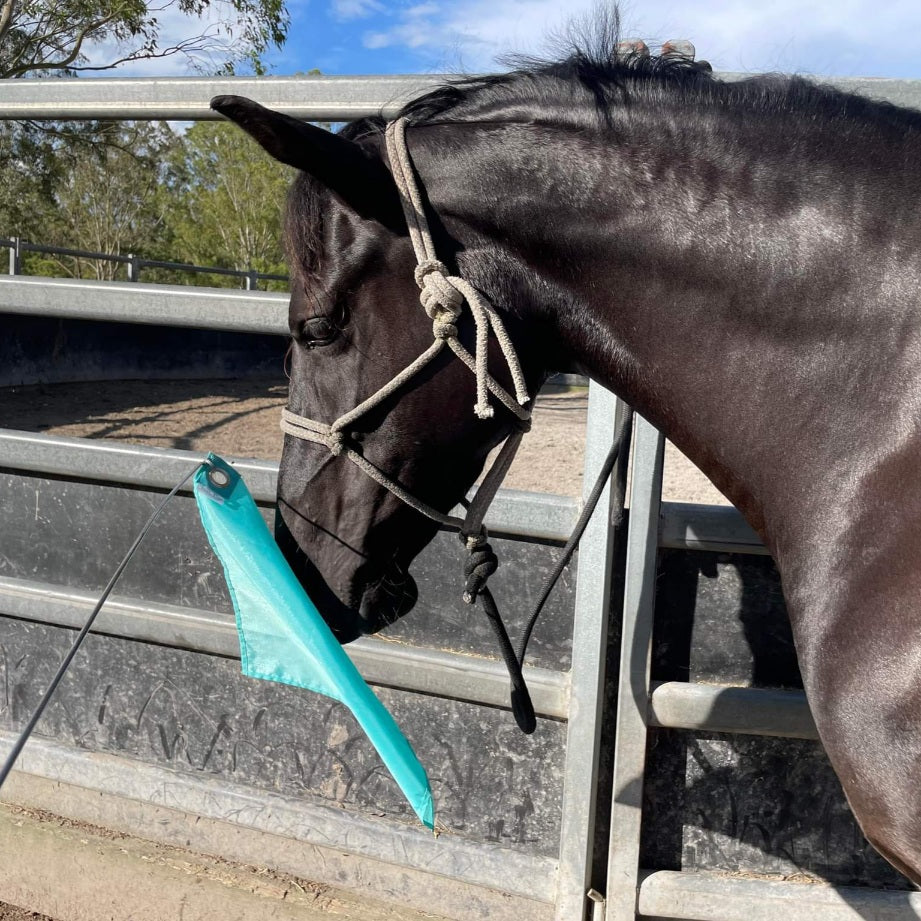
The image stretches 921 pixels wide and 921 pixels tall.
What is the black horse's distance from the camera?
3.91 feet

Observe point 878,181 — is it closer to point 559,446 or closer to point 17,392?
point 559,446

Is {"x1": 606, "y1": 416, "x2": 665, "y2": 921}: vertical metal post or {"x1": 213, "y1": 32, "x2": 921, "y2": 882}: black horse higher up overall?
{"x1": 213, "y1": 32, "x2": 921, "y2": 882}: black horse

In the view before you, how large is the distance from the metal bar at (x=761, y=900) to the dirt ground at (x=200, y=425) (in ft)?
14.9

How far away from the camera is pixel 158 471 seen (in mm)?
2162

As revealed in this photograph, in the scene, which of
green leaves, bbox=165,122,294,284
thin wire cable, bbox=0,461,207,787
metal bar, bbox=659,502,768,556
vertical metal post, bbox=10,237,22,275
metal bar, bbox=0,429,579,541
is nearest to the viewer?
thin wire cable, bbox=0,461,207,787

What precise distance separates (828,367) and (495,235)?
1.82 ft

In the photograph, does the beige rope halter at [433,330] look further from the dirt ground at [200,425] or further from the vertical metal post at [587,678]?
the dirt ground at [200,425]

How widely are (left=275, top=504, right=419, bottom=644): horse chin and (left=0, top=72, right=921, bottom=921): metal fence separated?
0.49 metres

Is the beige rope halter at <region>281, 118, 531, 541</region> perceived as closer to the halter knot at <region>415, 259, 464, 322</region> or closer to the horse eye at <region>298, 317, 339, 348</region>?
the halter knot at <region>415, 259, 464, 322</region>

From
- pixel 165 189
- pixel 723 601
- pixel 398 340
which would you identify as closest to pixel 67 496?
pixel 398 340

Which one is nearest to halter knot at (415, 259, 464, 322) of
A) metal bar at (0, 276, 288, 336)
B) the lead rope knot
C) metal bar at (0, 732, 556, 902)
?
the lead rope knot

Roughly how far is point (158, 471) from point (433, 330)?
1163 mm

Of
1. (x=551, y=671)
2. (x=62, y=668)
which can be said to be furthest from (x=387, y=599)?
(x=551, y=671)

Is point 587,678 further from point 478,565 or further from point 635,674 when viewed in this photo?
point 478,565
